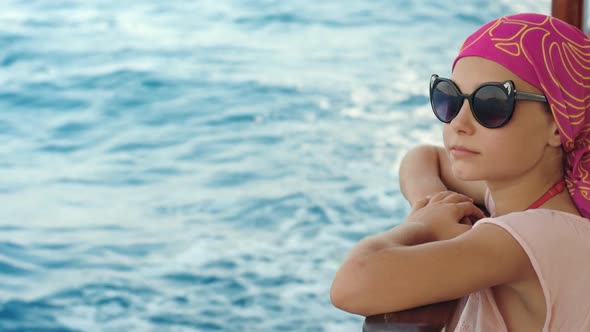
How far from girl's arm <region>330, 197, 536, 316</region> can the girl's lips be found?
0.15 meters

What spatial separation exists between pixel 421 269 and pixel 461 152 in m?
0.29

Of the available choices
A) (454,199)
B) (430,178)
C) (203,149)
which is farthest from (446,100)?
(203,149)

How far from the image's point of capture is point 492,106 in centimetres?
138

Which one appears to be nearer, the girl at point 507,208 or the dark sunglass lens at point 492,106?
the girl at point 507,208

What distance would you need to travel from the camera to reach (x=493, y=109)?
1.38 metres

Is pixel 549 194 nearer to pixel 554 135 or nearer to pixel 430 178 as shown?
pixel 554 135

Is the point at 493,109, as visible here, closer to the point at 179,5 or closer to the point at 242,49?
the point at 242,49

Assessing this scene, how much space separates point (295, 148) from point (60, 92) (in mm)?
3005

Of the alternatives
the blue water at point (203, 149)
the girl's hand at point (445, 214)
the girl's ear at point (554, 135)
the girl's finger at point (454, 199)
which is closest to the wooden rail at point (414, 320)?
the girl's hand at point (445, 214)

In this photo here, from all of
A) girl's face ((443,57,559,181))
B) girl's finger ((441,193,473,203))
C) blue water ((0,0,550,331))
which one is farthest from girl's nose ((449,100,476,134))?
blue water ((0,0,550,331))

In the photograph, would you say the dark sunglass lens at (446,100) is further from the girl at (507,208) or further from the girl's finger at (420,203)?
the girl's finger at (420,203)

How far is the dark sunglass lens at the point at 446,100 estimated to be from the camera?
1.43 m

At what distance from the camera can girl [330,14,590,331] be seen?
126 centimetres

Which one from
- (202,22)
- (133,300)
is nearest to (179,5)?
(202,22)
